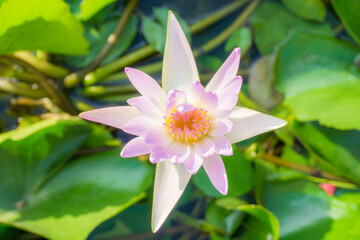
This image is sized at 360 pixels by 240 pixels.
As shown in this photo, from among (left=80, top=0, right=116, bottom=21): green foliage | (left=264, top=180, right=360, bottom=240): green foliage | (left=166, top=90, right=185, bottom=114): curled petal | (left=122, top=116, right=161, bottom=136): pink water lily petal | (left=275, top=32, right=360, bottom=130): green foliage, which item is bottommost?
(left=264, top=180, right=360, bottom=240): green foliage

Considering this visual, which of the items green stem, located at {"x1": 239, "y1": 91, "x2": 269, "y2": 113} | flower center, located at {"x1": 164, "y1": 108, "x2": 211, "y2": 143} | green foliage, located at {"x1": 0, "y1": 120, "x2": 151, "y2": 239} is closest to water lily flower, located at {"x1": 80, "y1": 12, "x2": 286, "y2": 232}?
flower center, located at {"x1": 164, "y1": 108, "x2": 211, "y2": 143}

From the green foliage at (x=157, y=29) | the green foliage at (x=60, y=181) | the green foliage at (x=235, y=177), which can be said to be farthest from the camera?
the green foliage at (x=157, y=29)

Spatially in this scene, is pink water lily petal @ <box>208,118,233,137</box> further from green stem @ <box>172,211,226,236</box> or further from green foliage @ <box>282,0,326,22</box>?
green foliage @ <box>282,0,326,22</box>

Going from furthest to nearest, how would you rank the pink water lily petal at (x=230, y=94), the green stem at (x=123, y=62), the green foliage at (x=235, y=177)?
the green stem at (x=123, y=62) < the green foliage at (x=235, y=177) < the pink water lily petal at (x=230, y=94)

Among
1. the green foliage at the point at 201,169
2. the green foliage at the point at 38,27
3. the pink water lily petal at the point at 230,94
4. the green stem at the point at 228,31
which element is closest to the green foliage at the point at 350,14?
the green foliage at the point at 201,169

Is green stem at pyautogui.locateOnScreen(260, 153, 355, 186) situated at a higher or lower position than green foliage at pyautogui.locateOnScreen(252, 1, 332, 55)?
lower

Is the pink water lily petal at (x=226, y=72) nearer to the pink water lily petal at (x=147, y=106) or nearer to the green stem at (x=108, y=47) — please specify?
the pink water lily petal at (x=147, y=106)
